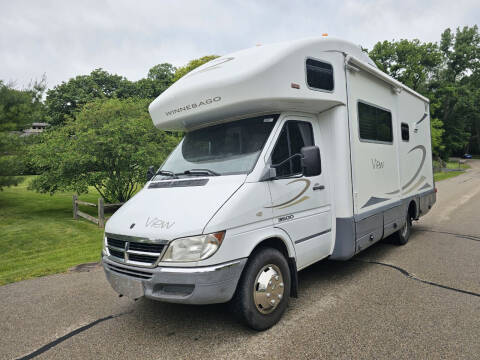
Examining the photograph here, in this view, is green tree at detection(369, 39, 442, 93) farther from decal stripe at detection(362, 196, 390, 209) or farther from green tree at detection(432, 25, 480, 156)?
decal stripe at detection(362, 196, 390, 209)

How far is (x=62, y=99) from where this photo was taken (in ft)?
134

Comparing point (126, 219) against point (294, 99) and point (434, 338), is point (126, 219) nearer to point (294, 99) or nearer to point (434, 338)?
point (294, 99)

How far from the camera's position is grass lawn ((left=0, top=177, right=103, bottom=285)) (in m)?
6.84

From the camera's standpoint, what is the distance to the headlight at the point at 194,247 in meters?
3.04

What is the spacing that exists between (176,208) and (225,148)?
107 cm

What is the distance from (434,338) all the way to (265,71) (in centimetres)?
327

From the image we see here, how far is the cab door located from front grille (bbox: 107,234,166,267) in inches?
51.9

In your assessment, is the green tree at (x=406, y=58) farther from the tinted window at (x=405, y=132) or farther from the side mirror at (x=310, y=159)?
the side mirror at (x=310, y=159)

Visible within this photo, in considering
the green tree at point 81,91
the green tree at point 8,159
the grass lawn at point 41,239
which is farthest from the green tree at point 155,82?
the green tree at point 8,159

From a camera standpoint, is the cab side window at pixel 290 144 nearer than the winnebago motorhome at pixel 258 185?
No

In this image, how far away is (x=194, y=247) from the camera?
A: 3.05 meters

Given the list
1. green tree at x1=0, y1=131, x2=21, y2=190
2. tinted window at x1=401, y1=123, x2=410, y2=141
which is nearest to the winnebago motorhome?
tinted window at x1=401, y1=123, x2=410, y2=141

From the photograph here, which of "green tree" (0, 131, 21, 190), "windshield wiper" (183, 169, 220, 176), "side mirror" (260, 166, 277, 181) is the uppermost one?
"green tree" (0, 131, 21, 190)

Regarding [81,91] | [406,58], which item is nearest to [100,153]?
[81,91]
